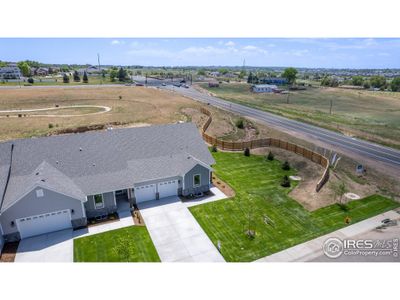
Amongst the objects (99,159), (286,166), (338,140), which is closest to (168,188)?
(99,159)

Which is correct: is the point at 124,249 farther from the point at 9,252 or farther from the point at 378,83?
the point at 378,83

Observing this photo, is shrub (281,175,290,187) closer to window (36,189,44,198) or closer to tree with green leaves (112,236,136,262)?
tree with green leaves (112,236,136,262)

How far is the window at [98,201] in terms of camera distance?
840 inches

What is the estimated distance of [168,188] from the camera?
24.7m

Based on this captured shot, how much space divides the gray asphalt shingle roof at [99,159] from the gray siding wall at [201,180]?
1.96 feet

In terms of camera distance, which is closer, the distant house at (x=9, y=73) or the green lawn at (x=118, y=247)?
the green lawn at (x=118, y=247)

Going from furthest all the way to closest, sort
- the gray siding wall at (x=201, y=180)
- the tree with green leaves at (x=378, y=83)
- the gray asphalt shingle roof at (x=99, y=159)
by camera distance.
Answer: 1. the tree with green leaves at (x=378, y=83)
2. the gray siding wall at (x=201, y=180)
3. the gray asphalt shingle roof at (x=99, y=159)

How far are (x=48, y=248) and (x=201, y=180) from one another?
13.5 meters

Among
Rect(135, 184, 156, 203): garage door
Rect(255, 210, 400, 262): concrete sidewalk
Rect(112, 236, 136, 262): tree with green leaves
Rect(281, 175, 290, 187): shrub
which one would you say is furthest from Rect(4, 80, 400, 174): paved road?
Rect(112, 236, 136, 262): tree with green leaves

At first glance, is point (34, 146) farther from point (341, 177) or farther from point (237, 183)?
point (341, 177)

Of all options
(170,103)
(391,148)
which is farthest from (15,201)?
(170,103)

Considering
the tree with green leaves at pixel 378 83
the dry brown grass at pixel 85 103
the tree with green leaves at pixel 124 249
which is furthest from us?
the tree with green leaves at pixel 378 83

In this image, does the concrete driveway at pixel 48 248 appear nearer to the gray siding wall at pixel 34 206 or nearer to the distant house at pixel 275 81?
the gray siding wall at pixel 34 206

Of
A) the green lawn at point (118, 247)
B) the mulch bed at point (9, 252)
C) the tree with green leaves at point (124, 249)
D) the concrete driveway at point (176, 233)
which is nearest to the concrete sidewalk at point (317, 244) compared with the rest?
the concrete driveway at point (176, 233)
